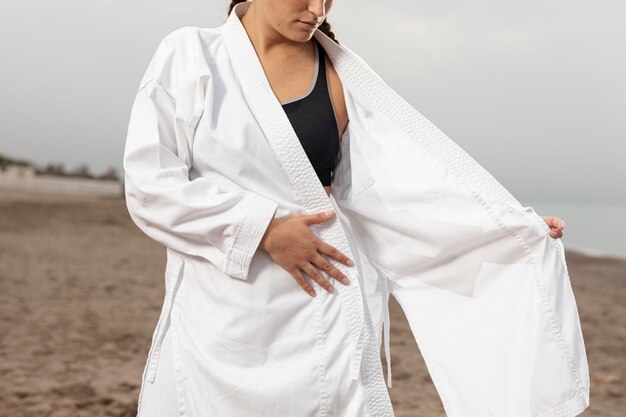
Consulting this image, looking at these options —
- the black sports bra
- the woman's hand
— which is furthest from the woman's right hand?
the woman's hand

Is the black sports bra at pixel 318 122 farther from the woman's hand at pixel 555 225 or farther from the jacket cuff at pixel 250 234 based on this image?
the woman's hand at pixel 555 225

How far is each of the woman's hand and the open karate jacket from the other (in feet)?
0.08

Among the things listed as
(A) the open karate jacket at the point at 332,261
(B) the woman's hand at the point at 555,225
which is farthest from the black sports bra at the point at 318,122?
(B) the woman's hand at the point at 555,225

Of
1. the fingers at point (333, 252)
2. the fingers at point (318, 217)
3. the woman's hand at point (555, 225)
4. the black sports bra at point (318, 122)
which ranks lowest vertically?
the fingers at point (333, 252)

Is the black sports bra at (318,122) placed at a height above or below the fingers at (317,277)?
above

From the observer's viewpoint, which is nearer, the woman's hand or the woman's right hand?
the woman's right hand

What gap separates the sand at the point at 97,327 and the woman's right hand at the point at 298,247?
2084 mm

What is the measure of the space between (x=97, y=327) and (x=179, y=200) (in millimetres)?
3677

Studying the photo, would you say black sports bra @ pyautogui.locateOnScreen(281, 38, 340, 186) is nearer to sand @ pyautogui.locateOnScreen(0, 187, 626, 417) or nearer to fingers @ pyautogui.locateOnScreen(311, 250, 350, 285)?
fingers @ pyautogui.locateOnScreen(311, 250, 350, 285)

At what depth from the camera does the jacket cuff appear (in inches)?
58.6

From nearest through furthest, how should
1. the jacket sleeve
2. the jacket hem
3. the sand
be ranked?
the jacket sleeve
the jacket hem
the sand

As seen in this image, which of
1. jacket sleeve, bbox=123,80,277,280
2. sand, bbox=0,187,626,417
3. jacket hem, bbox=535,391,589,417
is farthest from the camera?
sand, bbox=0,187,626,417

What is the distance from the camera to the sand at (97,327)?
3.61 m

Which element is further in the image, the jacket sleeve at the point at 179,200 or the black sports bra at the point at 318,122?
the black sports bra at the point at 318,122
